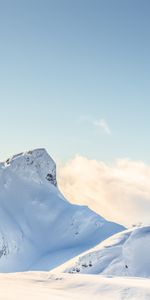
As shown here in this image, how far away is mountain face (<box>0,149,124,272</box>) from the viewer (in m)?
96.2

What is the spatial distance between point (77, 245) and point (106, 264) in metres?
55.6

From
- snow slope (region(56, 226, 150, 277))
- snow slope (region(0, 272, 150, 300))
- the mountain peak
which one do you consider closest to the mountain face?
the mountain peak

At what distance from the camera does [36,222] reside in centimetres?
10681

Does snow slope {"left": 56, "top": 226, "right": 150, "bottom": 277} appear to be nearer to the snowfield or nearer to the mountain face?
the snowfield

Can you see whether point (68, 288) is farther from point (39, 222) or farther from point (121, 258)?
point (39, 222)

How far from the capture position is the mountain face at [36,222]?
316 feet

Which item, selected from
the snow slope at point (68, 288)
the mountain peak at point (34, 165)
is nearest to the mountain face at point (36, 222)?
the mountain peak at point (34, 165)

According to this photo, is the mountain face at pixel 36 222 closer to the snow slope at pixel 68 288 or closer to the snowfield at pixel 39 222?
the snowfield at pixel 39 222

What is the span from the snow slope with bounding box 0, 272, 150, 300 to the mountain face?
77153mm

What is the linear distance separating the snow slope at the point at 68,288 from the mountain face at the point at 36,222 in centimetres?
7715

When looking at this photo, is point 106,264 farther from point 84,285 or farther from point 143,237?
point 84,285

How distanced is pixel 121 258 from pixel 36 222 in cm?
6364

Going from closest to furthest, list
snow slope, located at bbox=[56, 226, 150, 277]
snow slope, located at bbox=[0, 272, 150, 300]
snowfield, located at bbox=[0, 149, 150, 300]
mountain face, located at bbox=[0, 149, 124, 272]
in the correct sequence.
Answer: snow slope, located at bbox=[0, 272, 150, 300], snow slope, located at bbox=[56, 226, 150, 277], snowfield, located at bbox=[0, 149, 150, 300], mountain face, located at bbox=[0, 149, 124, 272]

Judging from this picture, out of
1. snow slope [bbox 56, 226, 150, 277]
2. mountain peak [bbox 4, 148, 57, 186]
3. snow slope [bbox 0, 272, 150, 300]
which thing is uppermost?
mountain peak [bbox 4, 148, 57, 186]
